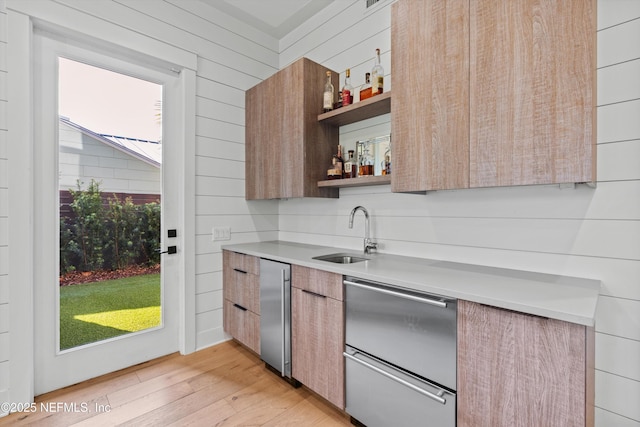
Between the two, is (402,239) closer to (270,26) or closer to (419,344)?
(419,344)

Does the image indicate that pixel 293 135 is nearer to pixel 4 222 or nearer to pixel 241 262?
pixel 241 262

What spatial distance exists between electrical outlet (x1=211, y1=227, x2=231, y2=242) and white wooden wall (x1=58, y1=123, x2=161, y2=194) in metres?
0.57

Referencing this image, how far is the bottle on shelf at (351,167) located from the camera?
7.54 ft

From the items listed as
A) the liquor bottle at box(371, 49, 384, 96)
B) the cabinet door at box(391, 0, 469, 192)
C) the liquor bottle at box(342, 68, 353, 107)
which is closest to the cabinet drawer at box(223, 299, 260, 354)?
the cabinet door at box(391, 0, 469, 192)

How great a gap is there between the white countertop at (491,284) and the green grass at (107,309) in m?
1.32

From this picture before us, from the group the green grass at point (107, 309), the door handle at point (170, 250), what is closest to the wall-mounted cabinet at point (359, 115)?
the door handle at point (170, 250)

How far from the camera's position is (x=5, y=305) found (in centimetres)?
179

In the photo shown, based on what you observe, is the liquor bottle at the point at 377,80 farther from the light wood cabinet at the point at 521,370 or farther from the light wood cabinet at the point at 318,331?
the light wood cabinet at the point at 521,370

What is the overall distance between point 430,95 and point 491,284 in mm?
971

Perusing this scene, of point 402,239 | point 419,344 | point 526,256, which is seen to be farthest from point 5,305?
point 526,256

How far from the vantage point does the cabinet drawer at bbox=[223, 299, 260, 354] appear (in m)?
2.33

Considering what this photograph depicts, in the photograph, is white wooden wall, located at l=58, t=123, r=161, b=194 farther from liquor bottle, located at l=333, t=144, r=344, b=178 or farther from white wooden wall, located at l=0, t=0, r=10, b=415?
liquor bottle, located at l=333, t=144, r=344, b=178

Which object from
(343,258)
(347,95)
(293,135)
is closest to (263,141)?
(293,135)

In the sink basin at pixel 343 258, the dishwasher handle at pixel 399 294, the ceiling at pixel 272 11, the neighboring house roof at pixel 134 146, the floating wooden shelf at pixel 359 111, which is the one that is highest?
the ceiling at pixel 272 11
